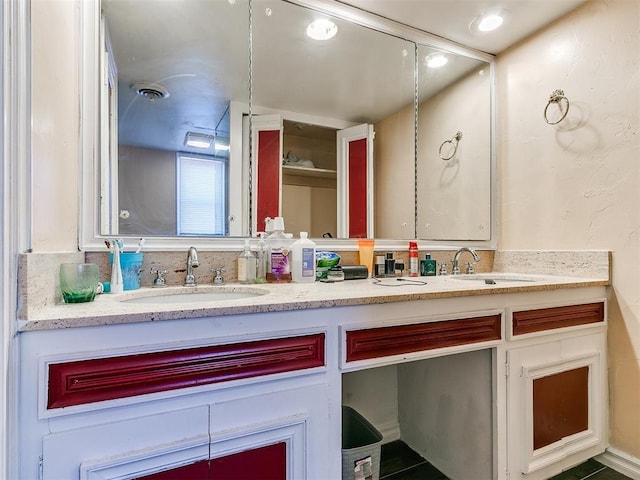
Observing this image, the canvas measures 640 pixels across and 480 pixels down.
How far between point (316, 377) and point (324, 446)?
18cm

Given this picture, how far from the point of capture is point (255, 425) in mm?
853

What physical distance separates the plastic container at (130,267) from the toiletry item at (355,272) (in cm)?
79

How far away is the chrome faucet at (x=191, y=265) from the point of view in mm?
1311

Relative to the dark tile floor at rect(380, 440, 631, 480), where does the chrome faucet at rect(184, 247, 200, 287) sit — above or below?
above

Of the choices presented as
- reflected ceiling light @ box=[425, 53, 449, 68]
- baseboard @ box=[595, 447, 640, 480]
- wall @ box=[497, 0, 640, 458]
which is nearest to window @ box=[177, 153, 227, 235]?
reflected ceiling light @ box=[425, 53, 449, 68]

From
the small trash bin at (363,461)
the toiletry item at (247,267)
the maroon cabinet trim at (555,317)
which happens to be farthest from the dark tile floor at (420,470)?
the toiletry item at (247,267)

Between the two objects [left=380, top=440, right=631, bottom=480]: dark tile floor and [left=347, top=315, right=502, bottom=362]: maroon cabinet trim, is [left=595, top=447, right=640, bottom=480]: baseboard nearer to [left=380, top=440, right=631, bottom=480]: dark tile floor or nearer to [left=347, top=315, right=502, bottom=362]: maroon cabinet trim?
[left=380, top=440, right=631, bottom=480]: dark tile floor

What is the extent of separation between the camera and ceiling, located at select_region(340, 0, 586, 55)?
165 centimetres

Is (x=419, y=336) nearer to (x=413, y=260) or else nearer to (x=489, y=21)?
(x=413, y=260)

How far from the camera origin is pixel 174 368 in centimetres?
78

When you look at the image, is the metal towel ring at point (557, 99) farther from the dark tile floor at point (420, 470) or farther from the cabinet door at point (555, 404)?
the dark tile floor at point (420, 470)

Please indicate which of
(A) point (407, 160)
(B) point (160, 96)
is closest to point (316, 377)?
(B) point (160, 96)

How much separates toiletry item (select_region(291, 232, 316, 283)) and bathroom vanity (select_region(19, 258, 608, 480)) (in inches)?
9.2

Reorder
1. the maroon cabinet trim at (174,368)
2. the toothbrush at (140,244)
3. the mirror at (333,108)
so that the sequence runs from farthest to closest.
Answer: the mirror at (333,108) < the toothbrush at (140,244) < the maroon cabinet trim at (174,368)
